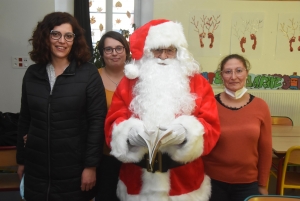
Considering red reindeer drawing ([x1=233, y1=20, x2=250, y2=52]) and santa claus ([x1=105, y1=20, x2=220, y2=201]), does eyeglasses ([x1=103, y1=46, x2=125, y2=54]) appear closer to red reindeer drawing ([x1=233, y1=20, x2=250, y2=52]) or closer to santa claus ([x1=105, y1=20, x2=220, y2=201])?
santa claus ([x1=105, y1=20, x2=220, y2=201])

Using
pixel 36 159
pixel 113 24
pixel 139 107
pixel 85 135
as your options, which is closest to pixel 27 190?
pixel 36 159

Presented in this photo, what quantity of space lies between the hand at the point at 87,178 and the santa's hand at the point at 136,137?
351 millimetres

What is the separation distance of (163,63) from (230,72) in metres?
0.43

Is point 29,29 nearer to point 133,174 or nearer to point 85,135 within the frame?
point 85,135

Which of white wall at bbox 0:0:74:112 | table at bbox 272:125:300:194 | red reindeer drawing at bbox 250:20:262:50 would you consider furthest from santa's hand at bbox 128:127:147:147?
red reindeer drawing at bbox 250:20:262:50

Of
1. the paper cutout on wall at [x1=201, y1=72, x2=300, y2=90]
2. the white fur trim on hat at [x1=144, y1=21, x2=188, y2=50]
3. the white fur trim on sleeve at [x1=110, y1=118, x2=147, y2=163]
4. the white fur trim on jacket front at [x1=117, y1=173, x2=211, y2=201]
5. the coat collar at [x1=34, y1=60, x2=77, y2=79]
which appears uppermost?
the white fur trim on hat at [x1=144, y1=21, x2=188, y2=50]

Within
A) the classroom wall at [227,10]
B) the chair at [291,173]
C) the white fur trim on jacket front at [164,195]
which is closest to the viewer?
the white fur trim on jacket front at [164,195]

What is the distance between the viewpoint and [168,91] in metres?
1.48

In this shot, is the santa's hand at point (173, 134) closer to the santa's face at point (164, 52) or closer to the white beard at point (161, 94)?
the white beard at point (161, 94)

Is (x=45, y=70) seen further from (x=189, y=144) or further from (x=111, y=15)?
(x=111, y=15)

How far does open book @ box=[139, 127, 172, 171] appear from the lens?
115 centimetres

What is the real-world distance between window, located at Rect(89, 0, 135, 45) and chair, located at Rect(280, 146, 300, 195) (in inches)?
107

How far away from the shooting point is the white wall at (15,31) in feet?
10.3

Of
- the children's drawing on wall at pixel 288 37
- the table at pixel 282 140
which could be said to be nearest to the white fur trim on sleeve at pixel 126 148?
the table at pixel 282 140
